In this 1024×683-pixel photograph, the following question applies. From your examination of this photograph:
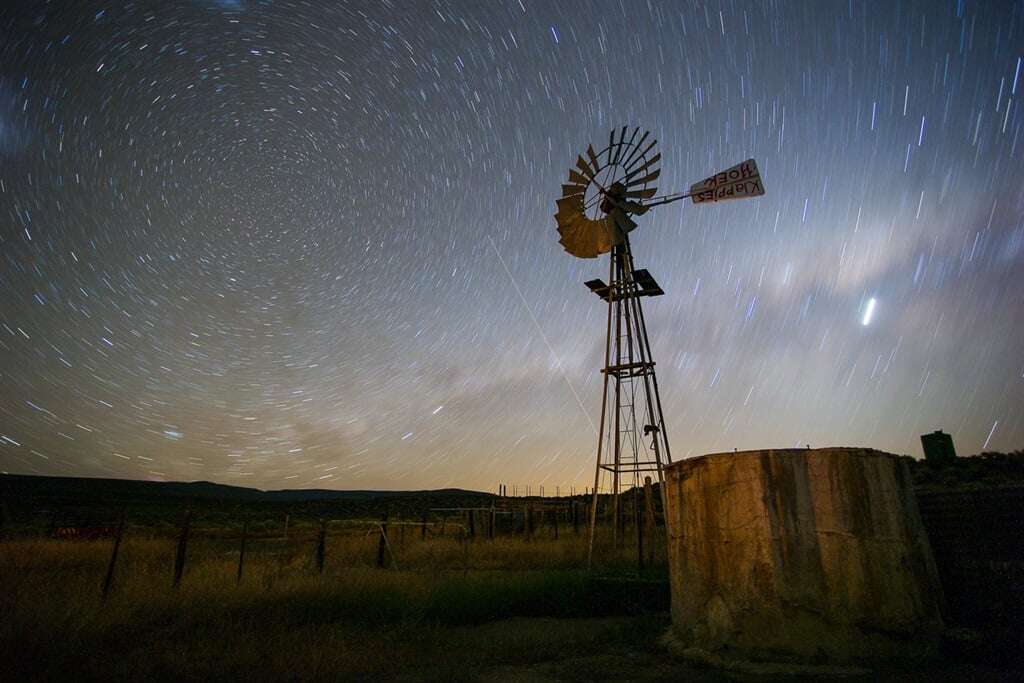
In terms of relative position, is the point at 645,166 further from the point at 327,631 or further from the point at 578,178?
the point at 327,631

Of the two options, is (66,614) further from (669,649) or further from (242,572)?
(669,649)

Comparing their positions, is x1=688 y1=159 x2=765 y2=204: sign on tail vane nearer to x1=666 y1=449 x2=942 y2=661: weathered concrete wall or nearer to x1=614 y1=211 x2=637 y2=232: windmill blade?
x1=614 y1=211 x2=637 y2=232: windmill blade

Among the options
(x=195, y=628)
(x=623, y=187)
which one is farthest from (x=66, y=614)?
(x=623, y=187)

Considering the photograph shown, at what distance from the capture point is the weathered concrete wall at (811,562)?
6.52m

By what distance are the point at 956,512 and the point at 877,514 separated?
3.13 meters

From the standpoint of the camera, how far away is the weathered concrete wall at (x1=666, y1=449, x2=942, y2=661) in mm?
6523

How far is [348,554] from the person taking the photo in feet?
64.3

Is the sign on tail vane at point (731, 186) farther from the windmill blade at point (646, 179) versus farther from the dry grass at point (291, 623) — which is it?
the dry grass at point (291, 623)

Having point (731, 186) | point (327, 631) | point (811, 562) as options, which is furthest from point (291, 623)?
point (731, 186)

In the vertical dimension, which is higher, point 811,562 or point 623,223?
point 623,223

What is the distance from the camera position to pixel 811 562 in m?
6.78

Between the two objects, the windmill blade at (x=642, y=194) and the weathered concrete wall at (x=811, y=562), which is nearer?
the weathered concrete wall at (x=811, y=562)

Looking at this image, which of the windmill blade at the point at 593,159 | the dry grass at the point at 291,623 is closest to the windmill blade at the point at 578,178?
the windmill blade at the point at 593,159

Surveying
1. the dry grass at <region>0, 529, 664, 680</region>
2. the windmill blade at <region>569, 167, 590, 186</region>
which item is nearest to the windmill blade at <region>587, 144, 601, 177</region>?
the windmill blade at <region>569, 167, 590, 186</region>
